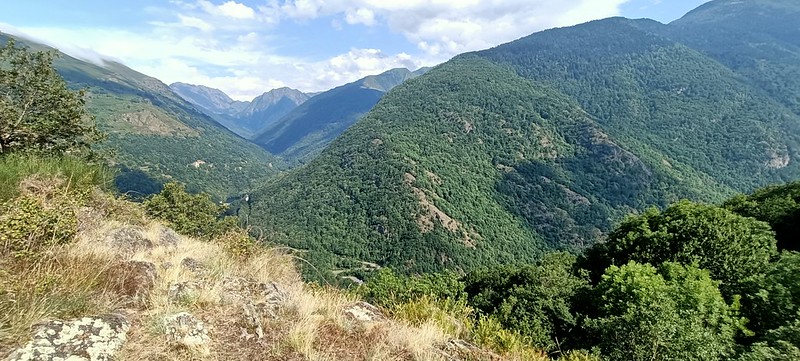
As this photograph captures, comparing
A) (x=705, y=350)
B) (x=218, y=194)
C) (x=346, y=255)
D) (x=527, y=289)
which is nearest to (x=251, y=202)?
(x=218, y=194)

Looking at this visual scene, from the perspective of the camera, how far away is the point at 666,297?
14.9 meters

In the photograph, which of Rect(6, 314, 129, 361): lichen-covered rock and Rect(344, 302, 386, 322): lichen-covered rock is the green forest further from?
Rect(6, 314, 129, 361): lichen-covered rock

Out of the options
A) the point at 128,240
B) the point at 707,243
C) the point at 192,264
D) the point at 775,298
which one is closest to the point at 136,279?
the point at 192,264

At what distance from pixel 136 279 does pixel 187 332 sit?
4.42 ft

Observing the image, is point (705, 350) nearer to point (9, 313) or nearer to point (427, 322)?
point (427, 322)

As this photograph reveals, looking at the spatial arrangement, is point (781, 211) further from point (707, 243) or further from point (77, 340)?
point (77, 340)

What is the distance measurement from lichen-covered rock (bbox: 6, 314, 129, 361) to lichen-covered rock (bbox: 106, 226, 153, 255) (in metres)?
2.27

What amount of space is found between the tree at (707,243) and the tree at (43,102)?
2766 centimetres

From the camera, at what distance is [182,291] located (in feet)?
13.7

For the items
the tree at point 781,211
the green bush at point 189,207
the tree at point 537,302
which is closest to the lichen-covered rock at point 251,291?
the tree at point 537,302

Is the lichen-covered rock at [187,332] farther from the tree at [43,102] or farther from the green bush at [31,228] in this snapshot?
the tree at [43,102]

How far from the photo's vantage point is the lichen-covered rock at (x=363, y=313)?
479 cm

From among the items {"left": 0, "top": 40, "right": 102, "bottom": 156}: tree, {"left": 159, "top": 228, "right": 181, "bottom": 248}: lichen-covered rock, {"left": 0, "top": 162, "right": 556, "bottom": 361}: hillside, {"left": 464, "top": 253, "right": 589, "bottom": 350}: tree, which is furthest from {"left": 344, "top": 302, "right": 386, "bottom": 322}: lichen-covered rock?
{"left": 0, "top": 40, "right": 102, "bottom": 156}: tree

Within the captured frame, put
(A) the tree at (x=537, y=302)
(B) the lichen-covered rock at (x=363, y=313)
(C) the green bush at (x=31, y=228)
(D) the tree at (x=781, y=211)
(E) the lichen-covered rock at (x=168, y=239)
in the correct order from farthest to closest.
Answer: (D) the tree at (x=781, y=211) < (A) the tree at (x=537, y=302) < (E) the lichen-covered rock at (x=168, y=239) < (B) the lichen-covered rock at (x=363, y=313) < (C) the green bush at (x=31, y=228)
